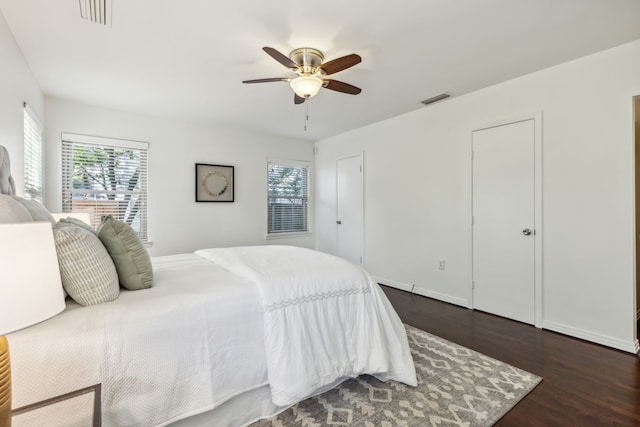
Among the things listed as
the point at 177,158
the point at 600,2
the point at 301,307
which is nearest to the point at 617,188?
the point at 600,2

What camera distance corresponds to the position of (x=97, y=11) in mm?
1957

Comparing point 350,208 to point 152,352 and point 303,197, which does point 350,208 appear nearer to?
point 303,197

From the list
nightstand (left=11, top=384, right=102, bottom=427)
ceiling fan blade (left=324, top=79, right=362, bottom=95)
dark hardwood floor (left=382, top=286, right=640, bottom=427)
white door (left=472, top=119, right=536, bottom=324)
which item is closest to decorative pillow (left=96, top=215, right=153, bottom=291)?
nightstand (left=11, top=384, right=102, bottom=427)

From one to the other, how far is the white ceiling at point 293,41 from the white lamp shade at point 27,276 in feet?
5.80

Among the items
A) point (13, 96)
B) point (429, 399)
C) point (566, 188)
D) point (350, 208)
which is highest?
point (13, 96)

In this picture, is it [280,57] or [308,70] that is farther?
[308,70]

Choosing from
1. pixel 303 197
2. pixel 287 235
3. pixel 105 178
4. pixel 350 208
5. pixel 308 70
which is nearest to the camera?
pixel 308 70

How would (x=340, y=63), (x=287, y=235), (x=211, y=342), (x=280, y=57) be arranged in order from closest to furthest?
1. (x=211, y=342)
2. (x=280, y=57)
3. (x=340, y=63)
4. (x=287, y=235)

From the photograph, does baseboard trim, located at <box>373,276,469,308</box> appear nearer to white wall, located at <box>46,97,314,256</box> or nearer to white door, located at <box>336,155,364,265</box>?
white door, located at <box>336,155,364,265</box>

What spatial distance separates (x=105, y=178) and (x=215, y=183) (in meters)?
1.37

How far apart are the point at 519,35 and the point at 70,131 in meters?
4.69

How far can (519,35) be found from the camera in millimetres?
2248

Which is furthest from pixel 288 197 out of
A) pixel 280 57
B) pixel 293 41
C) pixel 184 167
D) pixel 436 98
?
pixel 280 57

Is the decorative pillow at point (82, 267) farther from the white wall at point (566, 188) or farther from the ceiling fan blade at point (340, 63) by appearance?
the white wall at point (566, 188)
